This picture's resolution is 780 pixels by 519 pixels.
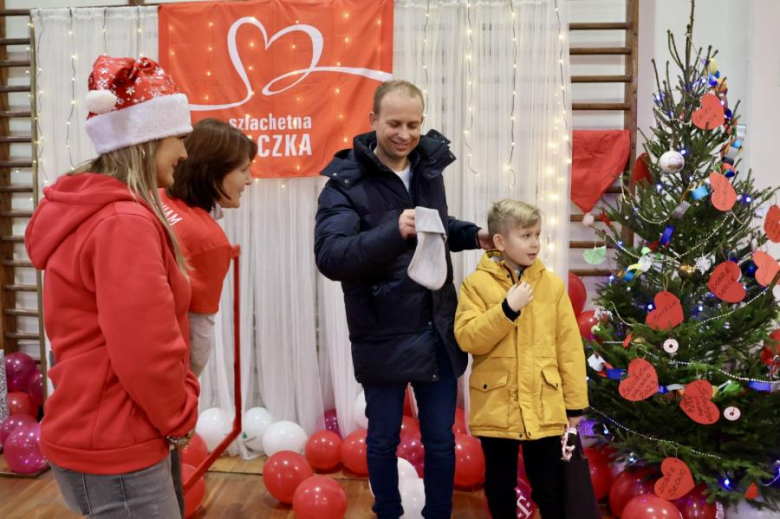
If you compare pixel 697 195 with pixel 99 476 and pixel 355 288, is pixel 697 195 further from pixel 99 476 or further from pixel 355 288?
pixel 99 476

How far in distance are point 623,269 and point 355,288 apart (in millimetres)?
1377

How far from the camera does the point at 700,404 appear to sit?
2.61 m

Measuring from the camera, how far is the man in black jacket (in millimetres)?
2189

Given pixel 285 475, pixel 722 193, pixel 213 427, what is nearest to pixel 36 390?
pixel 213 427

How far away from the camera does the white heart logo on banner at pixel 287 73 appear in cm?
368

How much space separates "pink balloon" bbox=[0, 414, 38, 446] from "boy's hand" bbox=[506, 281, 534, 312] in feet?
9.10

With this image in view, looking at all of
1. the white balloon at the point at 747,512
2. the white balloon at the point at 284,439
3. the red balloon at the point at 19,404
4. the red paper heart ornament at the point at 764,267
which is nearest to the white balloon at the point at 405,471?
the white balloon at the point at 284,439

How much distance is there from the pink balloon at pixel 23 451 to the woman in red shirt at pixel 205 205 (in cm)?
205

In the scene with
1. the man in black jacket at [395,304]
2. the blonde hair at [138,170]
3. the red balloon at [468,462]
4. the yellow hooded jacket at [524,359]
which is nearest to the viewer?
the blonde hair at [138,170]

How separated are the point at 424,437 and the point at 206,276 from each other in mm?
1068

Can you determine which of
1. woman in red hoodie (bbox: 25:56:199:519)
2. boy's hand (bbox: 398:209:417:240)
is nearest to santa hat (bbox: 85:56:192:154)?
woman in red hoodie (bbox: 25:56:199:519)

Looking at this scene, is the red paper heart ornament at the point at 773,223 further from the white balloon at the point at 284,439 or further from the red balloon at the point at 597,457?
the white balloon at the point at 284,439

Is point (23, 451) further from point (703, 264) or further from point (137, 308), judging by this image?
point (703, 264)

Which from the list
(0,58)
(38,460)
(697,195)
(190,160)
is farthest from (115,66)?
(0,58)
